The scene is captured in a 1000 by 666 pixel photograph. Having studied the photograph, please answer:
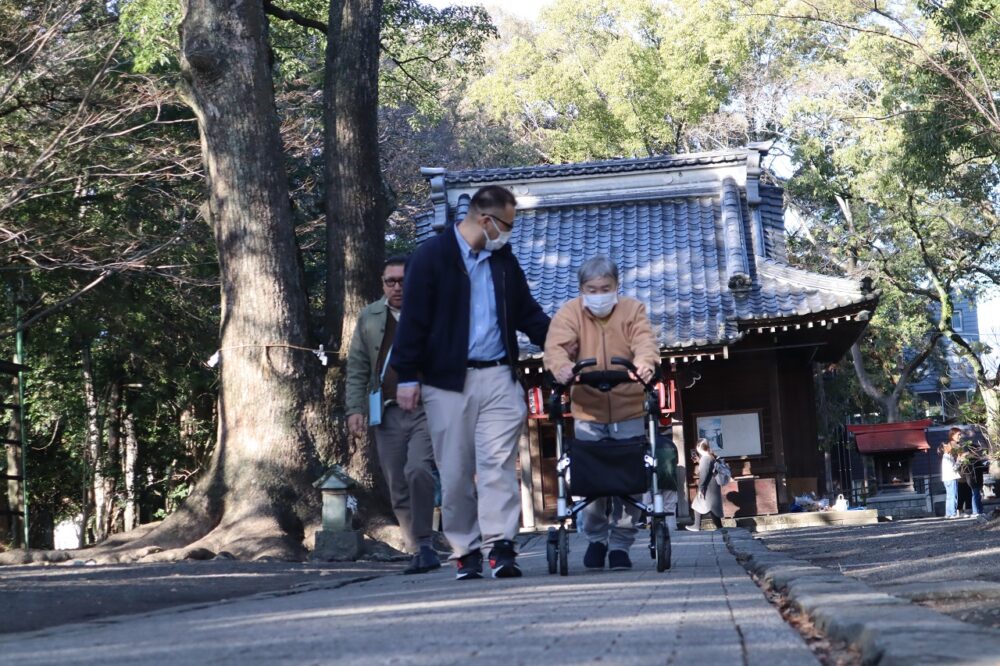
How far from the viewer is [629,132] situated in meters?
34.8

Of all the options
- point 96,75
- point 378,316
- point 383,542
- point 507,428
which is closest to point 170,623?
point 507,428

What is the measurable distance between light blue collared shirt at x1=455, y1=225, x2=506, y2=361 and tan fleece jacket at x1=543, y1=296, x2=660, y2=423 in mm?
380

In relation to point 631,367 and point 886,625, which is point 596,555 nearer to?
point 631,367

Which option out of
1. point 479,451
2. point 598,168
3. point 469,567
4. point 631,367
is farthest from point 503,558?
point 598,168

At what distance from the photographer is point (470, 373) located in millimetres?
6754

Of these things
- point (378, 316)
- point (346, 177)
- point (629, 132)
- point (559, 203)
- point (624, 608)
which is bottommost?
point (624, 608)

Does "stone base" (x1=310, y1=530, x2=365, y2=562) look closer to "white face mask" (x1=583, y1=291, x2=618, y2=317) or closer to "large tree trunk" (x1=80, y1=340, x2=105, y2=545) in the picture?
"white face mask" (x1=583, y1=291, x2=618, y2=317)

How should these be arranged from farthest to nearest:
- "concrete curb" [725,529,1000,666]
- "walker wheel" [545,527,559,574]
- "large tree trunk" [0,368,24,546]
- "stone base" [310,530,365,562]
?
"large tree trunk" [0,368,24,546] < "stone base" [310,530,365,562] < "walker wheel" [545,527,559,574] < "concrete curb" [725,529,1000,666]

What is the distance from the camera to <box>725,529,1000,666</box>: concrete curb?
3.14m

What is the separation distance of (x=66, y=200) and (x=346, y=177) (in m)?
5.25

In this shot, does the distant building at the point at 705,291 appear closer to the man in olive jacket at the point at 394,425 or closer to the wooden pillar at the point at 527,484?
the wooden pillar at the point at 527,484

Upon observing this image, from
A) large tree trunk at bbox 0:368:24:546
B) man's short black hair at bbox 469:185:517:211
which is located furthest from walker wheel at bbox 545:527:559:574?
large tree trunk at bbox 0:368:24:546

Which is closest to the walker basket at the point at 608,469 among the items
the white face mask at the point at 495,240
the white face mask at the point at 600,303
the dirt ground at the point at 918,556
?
the white face mask at the point at 600,303

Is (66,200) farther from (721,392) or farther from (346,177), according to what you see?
(721,392)
